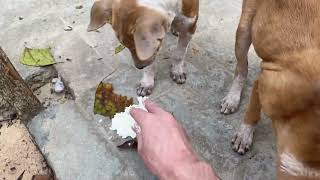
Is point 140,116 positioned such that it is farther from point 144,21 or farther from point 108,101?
point 108,101

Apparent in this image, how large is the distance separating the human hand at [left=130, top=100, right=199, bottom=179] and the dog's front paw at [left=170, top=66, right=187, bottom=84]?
109cm

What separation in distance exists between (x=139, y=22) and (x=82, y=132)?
872mm

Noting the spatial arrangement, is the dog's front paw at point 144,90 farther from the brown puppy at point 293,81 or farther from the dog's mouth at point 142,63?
the brown puppy at point 293,81

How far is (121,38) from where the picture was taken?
313 cm

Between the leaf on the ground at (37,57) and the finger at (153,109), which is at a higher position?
the finger at (153,109)

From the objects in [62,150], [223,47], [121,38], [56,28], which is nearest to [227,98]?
[223,47]

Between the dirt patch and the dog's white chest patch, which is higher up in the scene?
the dog's white chest patch

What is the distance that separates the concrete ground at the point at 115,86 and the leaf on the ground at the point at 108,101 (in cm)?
5

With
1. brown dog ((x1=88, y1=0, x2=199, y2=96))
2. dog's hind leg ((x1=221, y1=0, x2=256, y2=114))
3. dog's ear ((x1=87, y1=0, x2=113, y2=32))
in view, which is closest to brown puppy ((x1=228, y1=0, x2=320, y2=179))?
dog's hind leg ((x1=221, y1=0, x2=256, y2=114))

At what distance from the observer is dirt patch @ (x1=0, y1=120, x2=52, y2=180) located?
10.8 feet

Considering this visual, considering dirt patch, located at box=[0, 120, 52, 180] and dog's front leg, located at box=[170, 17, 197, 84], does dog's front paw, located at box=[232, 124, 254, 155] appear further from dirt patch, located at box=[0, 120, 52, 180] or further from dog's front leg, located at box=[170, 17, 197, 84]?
dirt patch, located at box=[0, 120, 52, 180]

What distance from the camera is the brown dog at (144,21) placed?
2.91m

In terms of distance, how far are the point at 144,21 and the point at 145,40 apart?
0.12 metres

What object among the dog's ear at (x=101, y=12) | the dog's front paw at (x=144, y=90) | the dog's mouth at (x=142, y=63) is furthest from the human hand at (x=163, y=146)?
the dog's front paw at (x=144, y=90)
